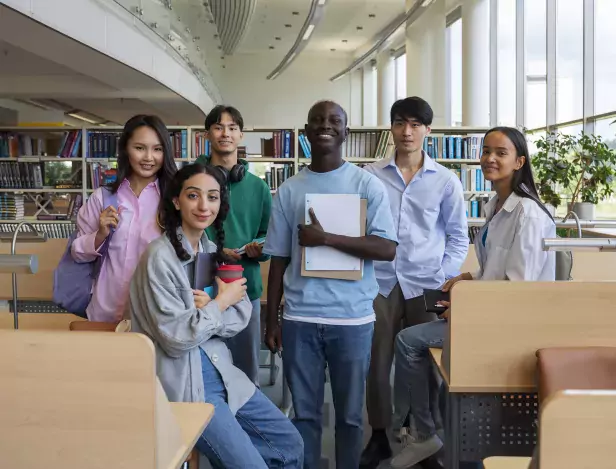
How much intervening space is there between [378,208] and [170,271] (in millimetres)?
794

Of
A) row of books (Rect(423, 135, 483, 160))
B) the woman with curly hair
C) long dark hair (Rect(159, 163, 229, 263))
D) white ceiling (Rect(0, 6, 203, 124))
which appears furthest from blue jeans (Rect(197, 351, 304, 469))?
row of books (Rect(423, 135, 483, 160))

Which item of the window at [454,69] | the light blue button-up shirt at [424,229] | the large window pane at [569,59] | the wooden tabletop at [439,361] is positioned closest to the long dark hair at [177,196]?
the wooden tabletop at [439,361]

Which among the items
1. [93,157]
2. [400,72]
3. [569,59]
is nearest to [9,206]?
[93,157]

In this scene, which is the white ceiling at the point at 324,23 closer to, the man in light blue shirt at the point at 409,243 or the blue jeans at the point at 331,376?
the man in light blue shirt at the point at 409,243

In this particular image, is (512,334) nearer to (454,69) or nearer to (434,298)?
(434,298)

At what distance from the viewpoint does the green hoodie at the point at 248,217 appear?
2705 millimetres

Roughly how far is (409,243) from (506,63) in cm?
850

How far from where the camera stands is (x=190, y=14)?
1023cm

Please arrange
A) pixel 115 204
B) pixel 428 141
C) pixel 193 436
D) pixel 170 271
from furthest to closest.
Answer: pixel 428 141 → pixel 115 204 → pixel 170 271 → pixel 193 436

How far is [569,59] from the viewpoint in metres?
7.66

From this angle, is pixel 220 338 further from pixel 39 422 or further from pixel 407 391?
pixel 407 391

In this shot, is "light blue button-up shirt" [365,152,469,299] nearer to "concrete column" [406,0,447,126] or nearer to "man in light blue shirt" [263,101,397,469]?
"man in light blue shirt" [263,101,397,469]

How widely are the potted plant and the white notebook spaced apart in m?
4.11

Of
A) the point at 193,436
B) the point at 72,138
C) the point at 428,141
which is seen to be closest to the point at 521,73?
the point at 428,141
